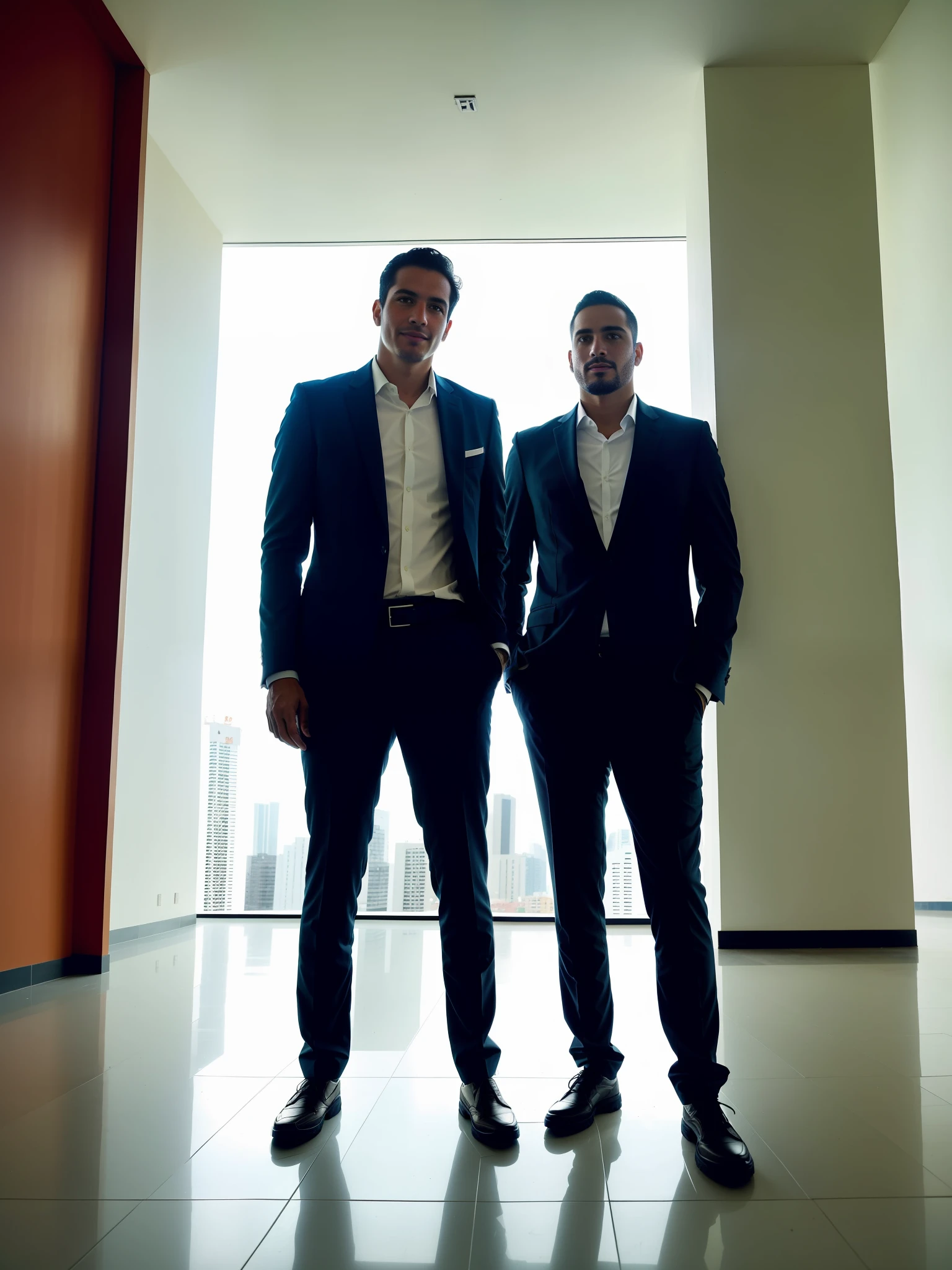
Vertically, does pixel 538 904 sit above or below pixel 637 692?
below

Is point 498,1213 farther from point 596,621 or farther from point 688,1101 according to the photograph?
point 596,621

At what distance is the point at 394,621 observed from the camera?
1.78m

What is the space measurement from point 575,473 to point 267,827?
3571 mm

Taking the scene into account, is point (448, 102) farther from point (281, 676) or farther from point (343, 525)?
point (281, 676)

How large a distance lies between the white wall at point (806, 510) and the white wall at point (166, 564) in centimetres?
260

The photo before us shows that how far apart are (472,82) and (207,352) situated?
1937mm

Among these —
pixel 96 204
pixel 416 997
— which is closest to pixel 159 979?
pixel 416 997

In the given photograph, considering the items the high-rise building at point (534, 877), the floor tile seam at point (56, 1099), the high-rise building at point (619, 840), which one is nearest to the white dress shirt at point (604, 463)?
the floor tile seam at point (56, 1099)

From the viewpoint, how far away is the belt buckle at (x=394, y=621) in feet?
5.82

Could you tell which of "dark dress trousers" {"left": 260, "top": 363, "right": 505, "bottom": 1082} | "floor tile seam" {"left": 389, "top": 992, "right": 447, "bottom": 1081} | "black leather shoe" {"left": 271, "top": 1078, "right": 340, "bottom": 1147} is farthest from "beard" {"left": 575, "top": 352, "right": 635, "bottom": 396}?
"black leather shoe" {"left": 271, "top": 1078, "right": 340, "bottom": 1147}

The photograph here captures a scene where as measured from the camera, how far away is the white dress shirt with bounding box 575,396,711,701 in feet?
6.24

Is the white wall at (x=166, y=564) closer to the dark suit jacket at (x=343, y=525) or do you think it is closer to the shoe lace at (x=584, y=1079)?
the dark suit jacket at (x=343, y=525)

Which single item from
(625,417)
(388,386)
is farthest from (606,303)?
(388,386)

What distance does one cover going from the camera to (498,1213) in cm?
135
